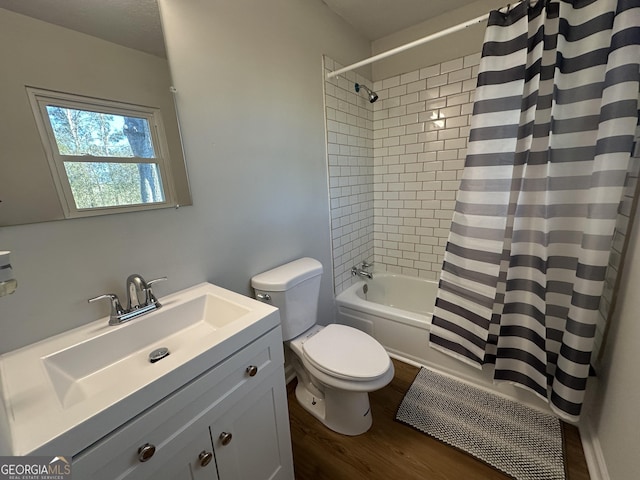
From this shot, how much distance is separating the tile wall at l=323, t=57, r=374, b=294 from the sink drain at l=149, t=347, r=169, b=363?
1.29 m

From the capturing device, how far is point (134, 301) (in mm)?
964

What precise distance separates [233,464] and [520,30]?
2.11 metres

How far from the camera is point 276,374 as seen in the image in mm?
991

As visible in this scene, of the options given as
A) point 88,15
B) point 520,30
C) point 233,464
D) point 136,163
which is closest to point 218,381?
point 233,464

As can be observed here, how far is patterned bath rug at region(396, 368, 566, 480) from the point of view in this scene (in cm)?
121

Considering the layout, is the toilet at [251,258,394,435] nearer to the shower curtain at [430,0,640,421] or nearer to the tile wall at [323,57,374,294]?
the tile wall at [323,57,374,294]

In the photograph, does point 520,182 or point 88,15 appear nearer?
point 88,15

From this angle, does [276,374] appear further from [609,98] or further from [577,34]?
[577,34]

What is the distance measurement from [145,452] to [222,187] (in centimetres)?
99

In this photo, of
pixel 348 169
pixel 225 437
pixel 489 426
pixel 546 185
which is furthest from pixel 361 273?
pixel 225 437

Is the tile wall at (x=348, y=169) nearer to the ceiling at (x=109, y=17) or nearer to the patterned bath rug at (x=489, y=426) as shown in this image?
the patterned bath rug at (x=489, y=426)

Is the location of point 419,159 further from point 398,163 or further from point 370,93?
point 370,93

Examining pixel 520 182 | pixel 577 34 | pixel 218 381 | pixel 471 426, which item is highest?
pixel 577 34

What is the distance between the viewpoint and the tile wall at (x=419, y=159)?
6.35 ft
